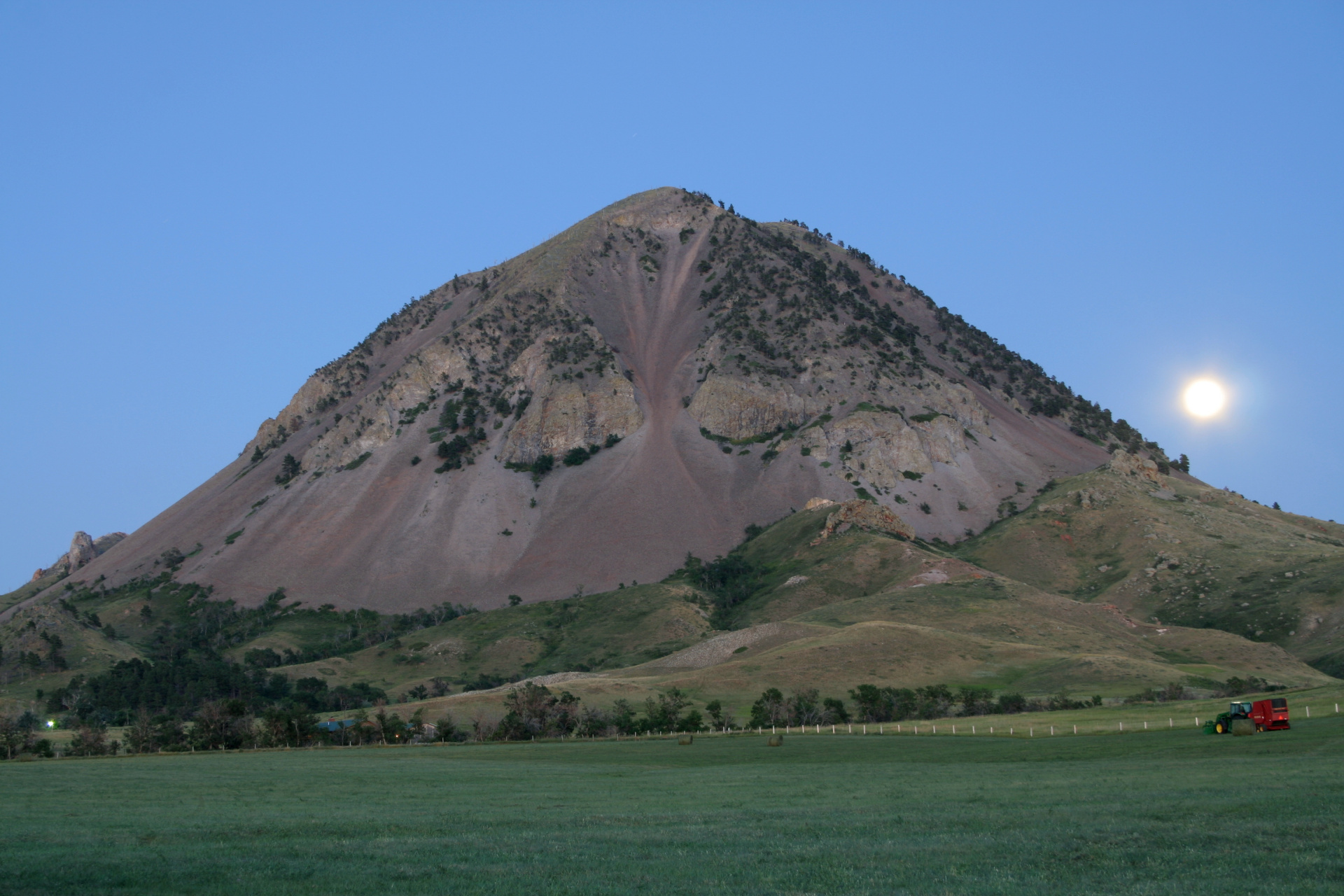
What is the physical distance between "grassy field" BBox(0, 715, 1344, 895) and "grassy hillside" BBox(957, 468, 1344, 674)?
87401mm

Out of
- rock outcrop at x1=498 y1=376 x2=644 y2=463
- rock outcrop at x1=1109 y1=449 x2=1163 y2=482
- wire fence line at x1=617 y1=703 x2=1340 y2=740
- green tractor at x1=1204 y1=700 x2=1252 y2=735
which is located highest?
rock outcrop at x1=498 y1=376 x2=644 y2=463

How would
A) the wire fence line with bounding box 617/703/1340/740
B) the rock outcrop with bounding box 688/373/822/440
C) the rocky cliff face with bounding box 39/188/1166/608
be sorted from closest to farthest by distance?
1. the wire fence line with bounding box 617/703/1340/740
2. the rocky cliff face with bounding box 39/188/1166/608
3. the rock outcrop with bounding box 688/373/822/440

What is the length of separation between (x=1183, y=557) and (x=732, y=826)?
13661cm

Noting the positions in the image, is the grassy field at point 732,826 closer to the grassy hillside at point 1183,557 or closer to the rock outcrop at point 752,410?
the grassy hillside at point 1183,557

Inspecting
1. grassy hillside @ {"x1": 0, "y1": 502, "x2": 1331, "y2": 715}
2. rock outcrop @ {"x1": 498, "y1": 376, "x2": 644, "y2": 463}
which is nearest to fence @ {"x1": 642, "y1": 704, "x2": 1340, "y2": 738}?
grassy hillside @ {"x1": 0, "y1": 502, "x2": 1331, "y2": 715}

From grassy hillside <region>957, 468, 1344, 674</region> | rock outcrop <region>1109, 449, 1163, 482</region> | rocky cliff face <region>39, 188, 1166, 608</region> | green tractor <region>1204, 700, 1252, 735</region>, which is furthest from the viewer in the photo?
rock outcrop <region>1109, 449, 1163, 482</region>

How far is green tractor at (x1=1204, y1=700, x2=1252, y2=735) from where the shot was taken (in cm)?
4472

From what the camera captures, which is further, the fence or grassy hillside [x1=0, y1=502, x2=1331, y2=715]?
grassy hillside [x1=0, y1=502, x2=1331, y2=715]

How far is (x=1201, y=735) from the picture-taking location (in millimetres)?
45125

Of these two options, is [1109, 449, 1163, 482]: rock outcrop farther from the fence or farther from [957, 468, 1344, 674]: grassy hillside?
the fence

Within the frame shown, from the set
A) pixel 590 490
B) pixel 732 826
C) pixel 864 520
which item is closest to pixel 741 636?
pixel 864 520

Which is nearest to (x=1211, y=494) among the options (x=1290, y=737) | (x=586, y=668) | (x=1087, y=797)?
(x=586, y=668)

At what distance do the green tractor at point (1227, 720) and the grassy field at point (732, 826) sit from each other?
915mm

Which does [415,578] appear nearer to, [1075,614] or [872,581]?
[872,581]
